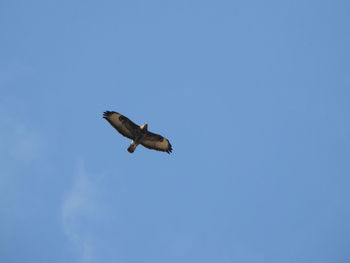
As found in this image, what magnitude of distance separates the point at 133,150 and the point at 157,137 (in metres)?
1.34

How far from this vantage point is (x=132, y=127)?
168 ft

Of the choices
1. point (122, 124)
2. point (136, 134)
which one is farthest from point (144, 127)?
point (122, 124)

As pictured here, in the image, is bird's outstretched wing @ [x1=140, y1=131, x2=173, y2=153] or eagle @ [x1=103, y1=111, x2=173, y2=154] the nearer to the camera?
eagle @ [x1=103, y1=111, x2=173, y2=154]

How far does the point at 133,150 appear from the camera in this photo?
168 ft

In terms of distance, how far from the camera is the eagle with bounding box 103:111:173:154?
167ft

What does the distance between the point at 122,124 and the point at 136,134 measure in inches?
33.0

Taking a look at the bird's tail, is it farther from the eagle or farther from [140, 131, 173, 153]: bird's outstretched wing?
[140, 131, 173, 153]: bird's outstretched wing

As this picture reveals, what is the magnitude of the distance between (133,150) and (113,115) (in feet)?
6.45

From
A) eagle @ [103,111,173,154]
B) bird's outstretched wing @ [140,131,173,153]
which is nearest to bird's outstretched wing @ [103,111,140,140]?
eagle @ [103,111,173,154]

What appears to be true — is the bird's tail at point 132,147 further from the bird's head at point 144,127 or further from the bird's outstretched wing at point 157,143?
the bird's head at point 144,127

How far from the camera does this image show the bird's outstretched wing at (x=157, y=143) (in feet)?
169

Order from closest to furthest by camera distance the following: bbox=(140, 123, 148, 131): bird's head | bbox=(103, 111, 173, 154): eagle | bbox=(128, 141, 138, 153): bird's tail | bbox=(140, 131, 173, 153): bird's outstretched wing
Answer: bbox=(140, 123, 148, 131): bird's head, bbox=(103, 111, 173, 154): eagle, bbox=(128, 141, 138, 153): bird's tail, bbox=(140, 131, 173, 153): bird's outstretched wing

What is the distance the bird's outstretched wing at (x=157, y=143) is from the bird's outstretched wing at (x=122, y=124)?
0.65 metres

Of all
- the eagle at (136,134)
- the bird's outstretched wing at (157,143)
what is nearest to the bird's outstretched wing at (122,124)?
the eagle at (136,134)
